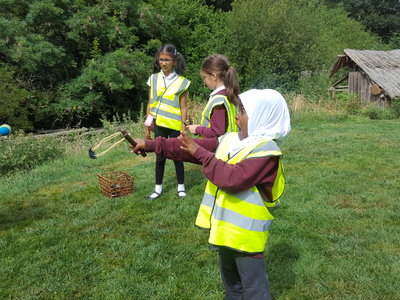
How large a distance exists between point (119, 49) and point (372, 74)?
12.7 metres

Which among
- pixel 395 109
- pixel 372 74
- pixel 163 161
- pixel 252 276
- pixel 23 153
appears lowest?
pixel 395 109

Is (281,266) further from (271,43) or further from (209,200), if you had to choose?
(271,43)

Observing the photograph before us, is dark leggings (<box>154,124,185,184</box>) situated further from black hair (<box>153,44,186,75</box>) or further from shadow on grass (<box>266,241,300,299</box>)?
shadow on grass (<box>266,241,300,299</box>)

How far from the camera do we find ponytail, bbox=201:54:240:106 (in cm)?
320

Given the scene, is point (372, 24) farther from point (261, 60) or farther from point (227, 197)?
point (227, 197)

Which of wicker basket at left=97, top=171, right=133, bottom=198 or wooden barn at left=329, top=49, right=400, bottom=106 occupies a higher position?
wicker basket at left=97, top=171, right=133, bottom=198

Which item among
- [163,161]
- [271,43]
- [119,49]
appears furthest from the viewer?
[271,43]

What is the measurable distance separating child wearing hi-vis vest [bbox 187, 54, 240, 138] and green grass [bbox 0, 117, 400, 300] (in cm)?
115

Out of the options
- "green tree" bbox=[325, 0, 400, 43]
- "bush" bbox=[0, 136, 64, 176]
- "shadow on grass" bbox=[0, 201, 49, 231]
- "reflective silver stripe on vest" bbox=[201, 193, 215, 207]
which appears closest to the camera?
"reflective silver stripe on vest" bbox=[201, 193, 215, 207]

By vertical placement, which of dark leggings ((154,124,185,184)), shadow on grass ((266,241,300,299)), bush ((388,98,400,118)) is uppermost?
dark leggings ((154,124,185,184))

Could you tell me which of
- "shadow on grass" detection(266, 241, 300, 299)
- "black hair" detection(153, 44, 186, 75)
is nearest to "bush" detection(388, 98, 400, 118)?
"black hair" detection(153, 44, 186, 75)

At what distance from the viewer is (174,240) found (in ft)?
12.4

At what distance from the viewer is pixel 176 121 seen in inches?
185

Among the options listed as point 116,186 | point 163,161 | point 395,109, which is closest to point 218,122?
point 163,161
